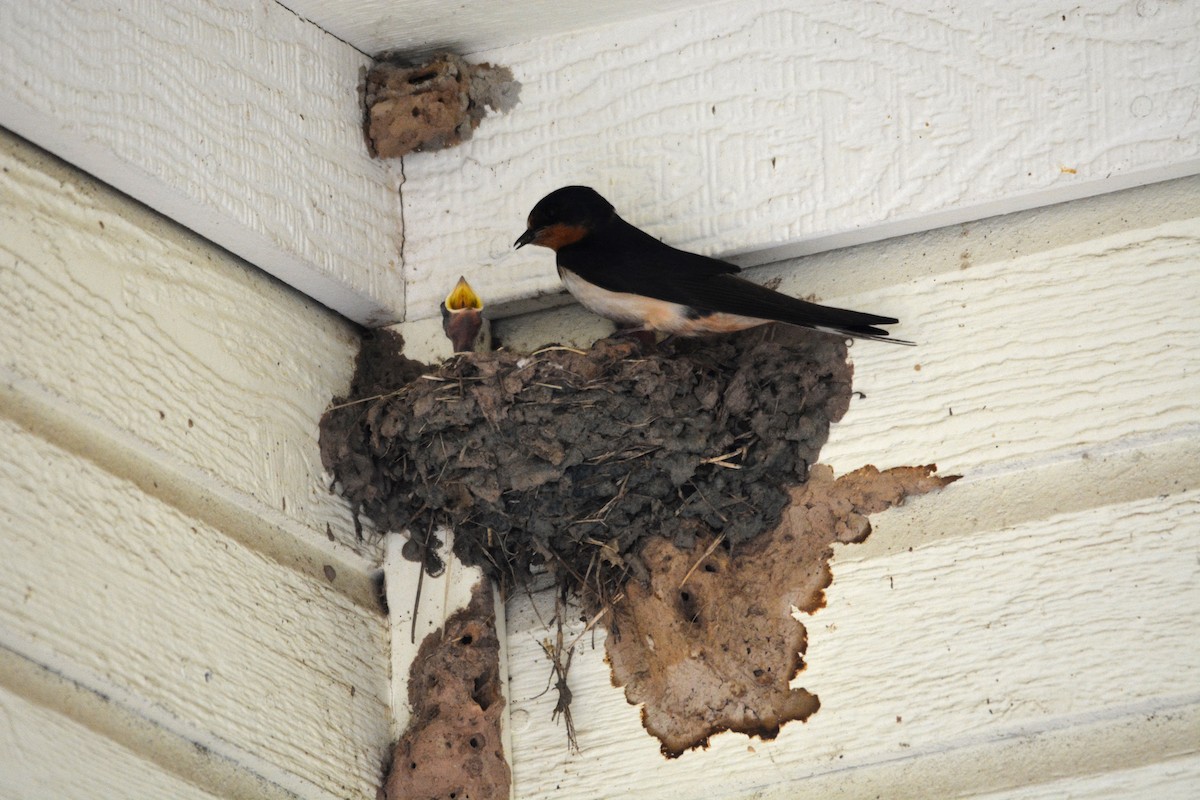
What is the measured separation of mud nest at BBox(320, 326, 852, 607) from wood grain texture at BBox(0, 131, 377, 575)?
0.16 m

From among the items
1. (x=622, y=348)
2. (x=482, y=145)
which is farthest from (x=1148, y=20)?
(x=482, y=145)

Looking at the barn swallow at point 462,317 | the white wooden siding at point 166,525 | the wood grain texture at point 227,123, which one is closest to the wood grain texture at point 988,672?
the white wooden siding at point 166,525

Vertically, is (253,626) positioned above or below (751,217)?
below

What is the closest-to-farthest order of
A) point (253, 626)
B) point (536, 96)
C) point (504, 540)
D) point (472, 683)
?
point (253, 626)
point (472, 683)
point (504, 540)
point (536, 96)

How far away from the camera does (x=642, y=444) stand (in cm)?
318

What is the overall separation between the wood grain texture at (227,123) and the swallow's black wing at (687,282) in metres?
0.54

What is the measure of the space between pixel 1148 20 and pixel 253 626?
7.88ft

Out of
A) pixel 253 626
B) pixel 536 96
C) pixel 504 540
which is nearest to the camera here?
pixel 253 626

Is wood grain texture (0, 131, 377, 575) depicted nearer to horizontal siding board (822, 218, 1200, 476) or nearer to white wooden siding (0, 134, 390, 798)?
white wooden siding (0, 134, 390, 798)

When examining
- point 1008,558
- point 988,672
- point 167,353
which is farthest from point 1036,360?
point 167,353

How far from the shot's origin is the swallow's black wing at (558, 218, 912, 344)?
2980 mm

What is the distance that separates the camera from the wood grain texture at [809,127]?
118 inches

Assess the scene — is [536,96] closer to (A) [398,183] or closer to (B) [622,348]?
(A) [398,183]

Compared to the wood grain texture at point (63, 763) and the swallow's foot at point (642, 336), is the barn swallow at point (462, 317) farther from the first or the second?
the wood grain texture at point (63, 763)
